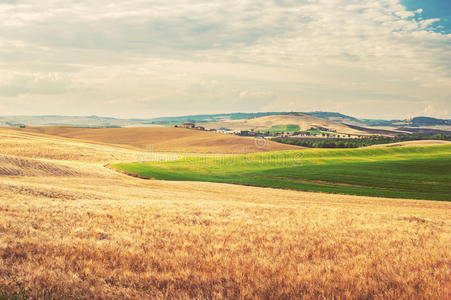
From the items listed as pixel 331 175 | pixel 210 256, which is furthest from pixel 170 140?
pixel 210 256

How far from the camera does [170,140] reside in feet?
509

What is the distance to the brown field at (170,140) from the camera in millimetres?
128625

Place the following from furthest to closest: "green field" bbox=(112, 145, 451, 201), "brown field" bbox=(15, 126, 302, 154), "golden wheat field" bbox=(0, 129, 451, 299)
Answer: "brown field" bbox=(15, 126, 302, 154), "green field" bbox=(112, 145, 451, 201), "golden wheat field" bbox=(0, 129, 451, 299)

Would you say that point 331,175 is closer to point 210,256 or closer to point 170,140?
point 210,256

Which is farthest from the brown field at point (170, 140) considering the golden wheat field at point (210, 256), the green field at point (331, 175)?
the golden wheat field at point (210, 256)

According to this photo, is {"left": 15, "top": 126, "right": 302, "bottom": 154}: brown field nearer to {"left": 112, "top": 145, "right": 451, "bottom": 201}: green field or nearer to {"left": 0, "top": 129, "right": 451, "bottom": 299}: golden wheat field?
{"left": 112, "top": 145, "right": 451, "bottom": 201}: green field

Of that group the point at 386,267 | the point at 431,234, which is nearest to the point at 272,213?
the point at 431,234

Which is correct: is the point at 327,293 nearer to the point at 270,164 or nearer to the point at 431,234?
the point at 431,234

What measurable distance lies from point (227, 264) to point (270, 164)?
7075 cm

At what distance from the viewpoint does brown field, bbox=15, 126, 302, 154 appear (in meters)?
129

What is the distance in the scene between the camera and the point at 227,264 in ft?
28.7

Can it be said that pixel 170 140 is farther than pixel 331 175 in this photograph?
Yes

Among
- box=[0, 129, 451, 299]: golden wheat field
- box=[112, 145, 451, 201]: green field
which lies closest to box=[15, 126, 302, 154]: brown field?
box=[112, 145, 451, 201]: green field

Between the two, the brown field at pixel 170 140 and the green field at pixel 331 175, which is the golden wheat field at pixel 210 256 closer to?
the green field at pixel 331 175
